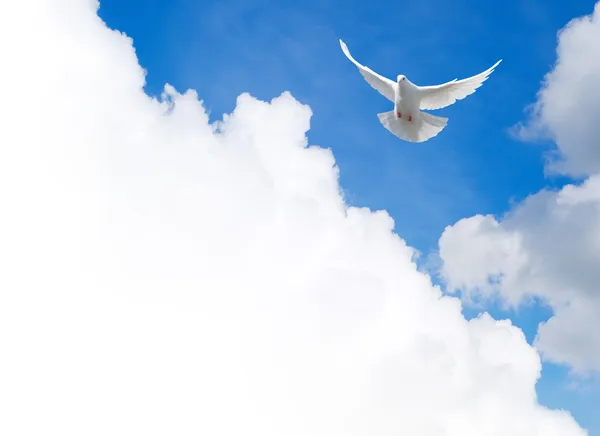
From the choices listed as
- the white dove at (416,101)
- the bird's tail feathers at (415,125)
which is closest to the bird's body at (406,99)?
the white dove at (416,101)

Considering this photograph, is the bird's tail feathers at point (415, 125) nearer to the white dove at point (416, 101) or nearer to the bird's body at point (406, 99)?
the white dove at point (416, 101)

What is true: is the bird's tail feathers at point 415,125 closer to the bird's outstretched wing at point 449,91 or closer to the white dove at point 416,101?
the white dove at point 416,101

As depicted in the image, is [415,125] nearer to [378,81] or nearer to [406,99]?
[406,99]

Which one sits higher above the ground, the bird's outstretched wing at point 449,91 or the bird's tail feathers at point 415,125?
the bird's outstretched wing at point 449,91

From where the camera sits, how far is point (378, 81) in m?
31.3

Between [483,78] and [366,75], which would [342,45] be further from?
[483,78]

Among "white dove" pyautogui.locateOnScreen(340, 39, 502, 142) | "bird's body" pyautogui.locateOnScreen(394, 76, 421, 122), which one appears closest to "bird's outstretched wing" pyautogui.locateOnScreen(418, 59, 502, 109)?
"white dove" pyautogui.locateOnScreen(340, 39, 502, 142)

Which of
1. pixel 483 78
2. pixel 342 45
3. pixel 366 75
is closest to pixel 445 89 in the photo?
pixel 483 78

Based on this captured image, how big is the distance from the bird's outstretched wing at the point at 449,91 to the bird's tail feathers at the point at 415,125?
3.09 ft

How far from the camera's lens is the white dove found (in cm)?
2984

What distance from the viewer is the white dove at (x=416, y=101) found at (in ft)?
97.9

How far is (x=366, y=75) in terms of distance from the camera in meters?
31.8

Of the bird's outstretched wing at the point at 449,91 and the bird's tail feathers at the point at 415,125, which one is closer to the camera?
the bird's outstretched wing at the point at 449,91

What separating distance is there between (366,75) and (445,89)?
4207 mm
